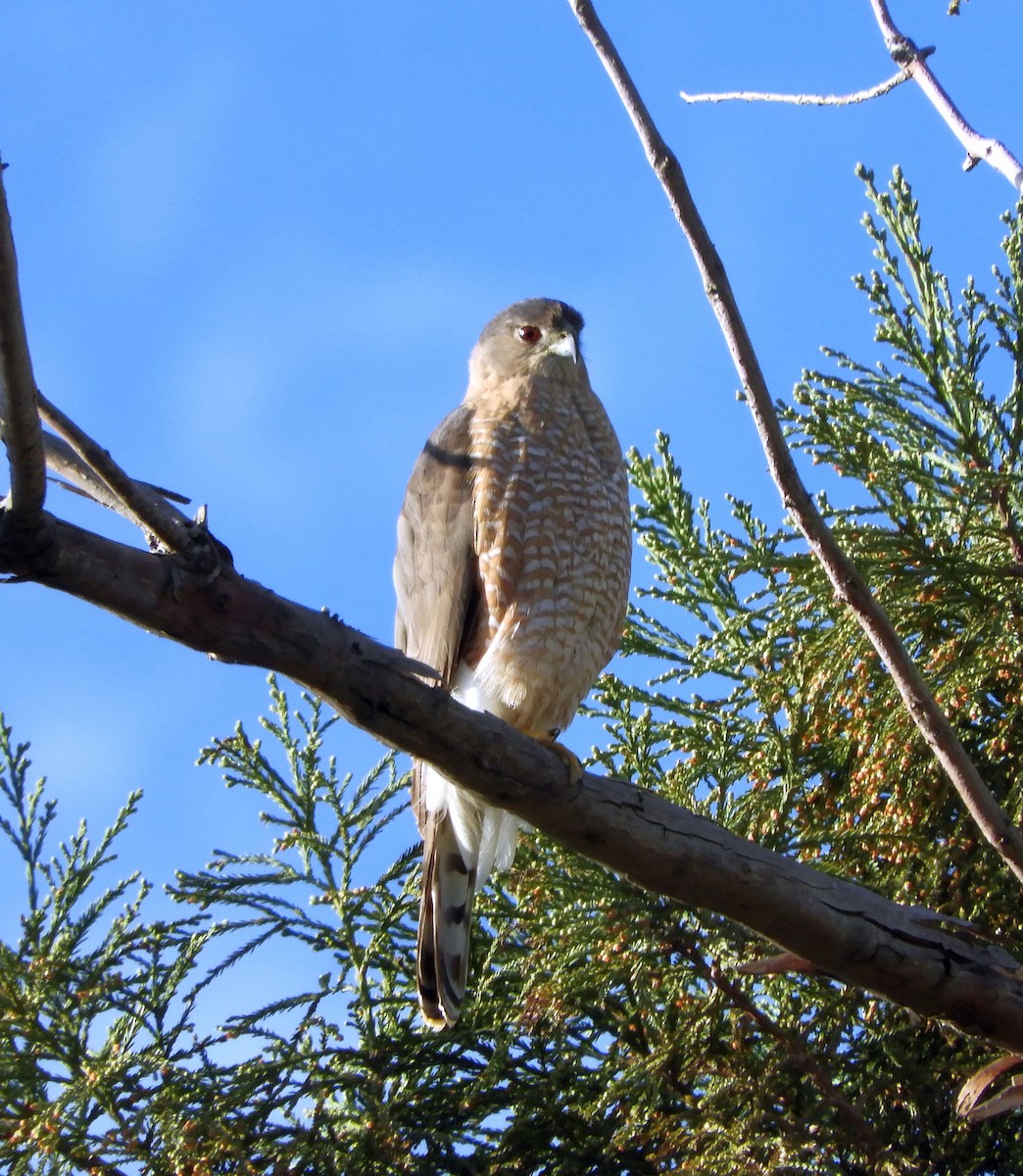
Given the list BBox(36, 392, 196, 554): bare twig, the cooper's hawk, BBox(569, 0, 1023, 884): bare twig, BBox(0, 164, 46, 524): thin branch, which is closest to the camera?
BBox(0, 164, 46, 524): thin branch

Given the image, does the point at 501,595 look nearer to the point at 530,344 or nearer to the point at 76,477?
the point at 530,344

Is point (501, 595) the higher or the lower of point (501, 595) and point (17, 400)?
the higher

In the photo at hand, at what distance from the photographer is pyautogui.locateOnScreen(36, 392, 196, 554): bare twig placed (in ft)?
7.13

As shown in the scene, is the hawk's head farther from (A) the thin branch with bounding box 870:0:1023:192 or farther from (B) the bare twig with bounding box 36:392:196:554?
(B) the bare twig with bounding box 36:392:196:554

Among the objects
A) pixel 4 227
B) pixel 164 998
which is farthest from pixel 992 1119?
pixel 4 227

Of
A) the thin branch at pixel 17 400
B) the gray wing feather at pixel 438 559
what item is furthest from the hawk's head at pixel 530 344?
the thin branch at pixel 17 400

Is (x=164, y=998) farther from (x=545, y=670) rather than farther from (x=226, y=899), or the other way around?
(x=545, y=670)

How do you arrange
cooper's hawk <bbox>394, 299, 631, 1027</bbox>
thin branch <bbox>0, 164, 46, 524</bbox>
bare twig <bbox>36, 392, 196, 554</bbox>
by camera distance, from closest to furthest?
thin branch <bbox>0, 164, 46, 524</bbox> → bare twig <bbox>36, 392, 196, 554</bbox> → cooper's hawk <bbox>394, 299, 631, 1027</bbox>

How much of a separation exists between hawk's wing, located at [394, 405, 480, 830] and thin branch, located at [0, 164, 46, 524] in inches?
80.2

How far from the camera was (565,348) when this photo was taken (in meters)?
4.98

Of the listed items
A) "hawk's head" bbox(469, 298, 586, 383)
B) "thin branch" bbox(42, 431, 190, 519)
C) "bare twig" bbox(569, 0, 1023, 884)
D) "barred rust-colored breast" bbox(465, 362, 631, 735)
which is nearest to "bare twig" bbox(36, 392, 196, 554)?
"thin branch" bbox(42, 431, 190, 519)

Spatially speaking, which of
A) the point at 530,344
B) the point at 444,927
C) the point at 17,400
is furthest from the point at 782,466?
the point at 530,344

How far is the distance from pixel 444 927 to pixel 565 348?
2.19 metres

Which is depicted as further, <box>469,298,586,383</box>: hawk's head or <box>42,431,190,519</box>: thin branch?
<box>469,298,586,383</box>: hawk's head
